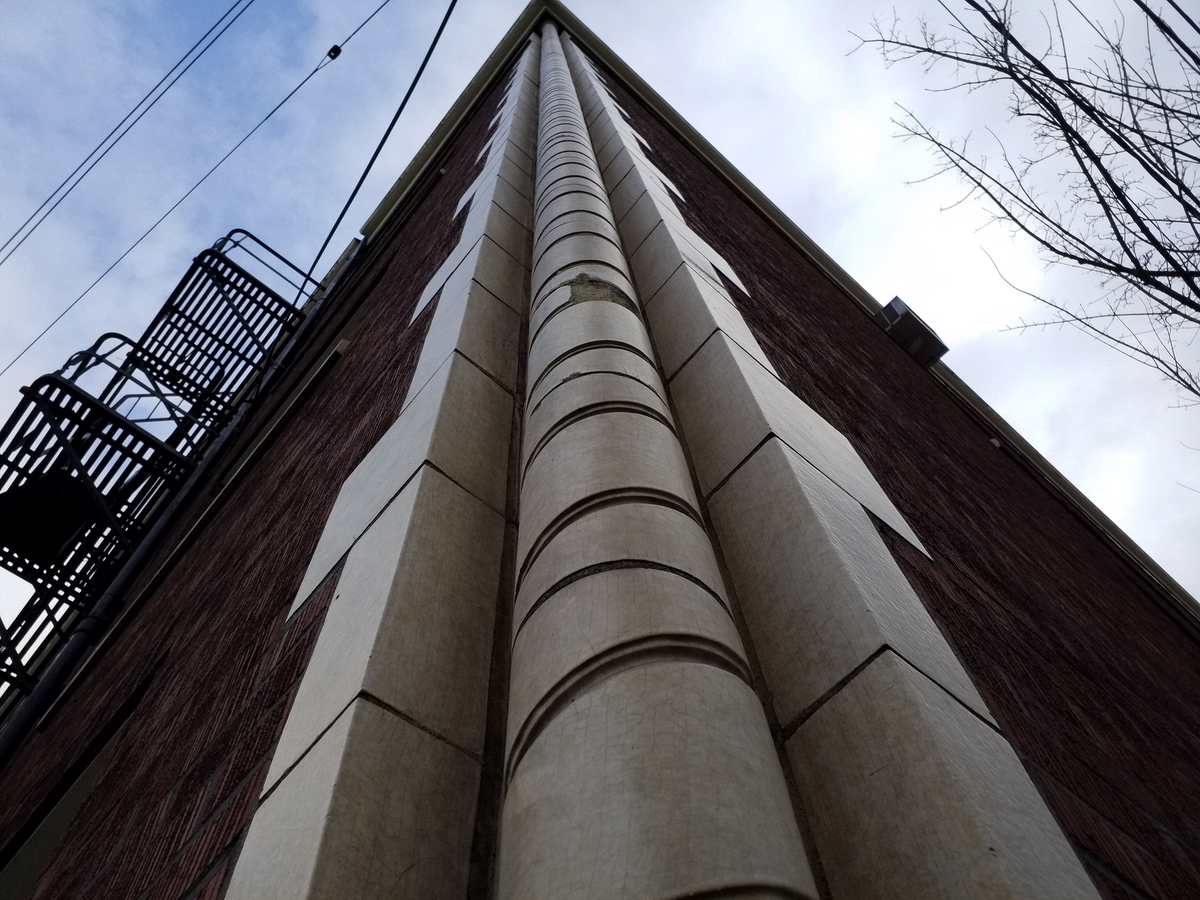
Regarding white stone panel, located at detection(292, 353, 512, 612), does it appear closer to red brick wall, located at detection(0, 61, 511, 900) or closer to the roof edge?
red brick wall, located at detection(0, 61, 511, 900)

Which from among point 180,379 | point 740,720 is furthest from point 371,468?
point 180,379

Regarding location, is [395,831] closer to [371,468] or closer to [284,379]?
[371,468]

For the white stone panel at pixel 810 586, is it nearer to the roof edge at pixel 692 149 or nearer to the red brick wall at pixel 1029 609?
the red brick wall at pixel 1029 609

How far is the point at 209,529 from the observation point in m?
5.68

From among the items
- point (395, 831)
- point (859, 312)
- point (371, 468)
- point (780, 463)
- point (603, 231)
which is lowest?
point (395, 831)

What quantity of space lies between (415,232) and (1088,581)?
594cm

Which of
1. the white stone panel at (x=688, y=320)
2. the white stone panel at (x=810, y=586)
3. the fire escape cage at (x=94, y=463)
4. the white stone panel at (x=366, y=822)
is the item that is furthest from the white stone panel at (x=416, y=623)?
the fire escape cage at (x=94, y=463)

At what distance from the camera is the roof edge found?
10.6m

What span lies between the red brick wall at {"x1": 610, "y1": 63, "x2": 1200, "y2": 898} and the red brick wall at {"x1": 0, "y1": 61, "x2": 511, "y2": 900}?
4.94 ft

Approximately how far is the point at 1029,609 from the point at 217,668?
2719mm

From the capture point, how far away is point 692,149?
11.1m

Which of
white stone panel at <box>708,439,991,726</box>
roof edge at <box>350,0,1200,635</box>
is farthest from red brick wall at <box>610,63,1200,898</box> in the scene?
roof edge at <box>350,0,1200,635</box>

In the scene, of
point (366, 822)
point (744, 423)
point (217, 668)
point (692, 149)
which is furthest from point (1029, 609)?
point (692, 149)

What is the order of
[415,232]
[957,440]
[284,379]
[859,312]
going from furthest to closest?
[859,312] < [284,379] < [415,232] < [957,440]
